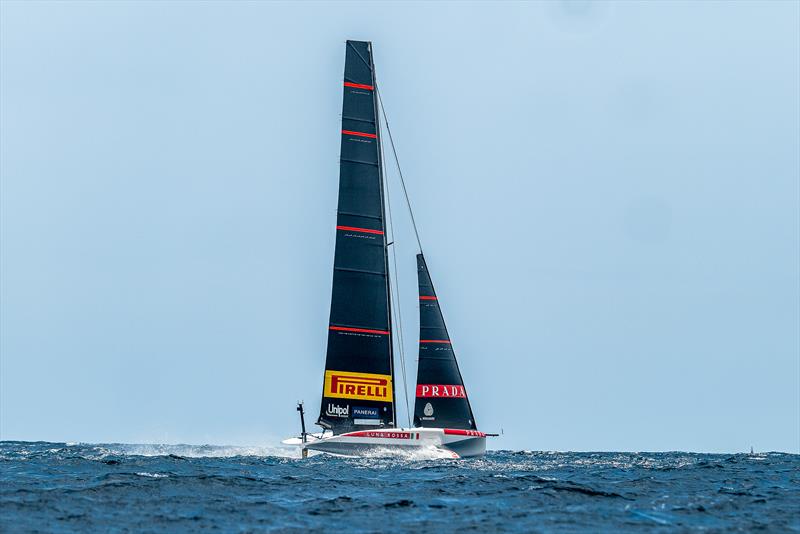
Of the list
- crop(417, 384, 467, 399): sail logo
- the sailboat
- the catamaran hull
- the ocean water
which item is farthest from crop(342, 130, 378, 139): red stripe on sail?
the ocean water

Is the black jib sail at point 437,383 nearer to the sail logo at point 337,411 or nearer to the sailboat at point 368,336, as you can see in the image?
the sailboat at point 368,336

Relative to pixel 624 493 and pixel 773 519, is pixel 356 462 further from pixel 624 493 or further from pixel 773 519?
pixel 773 519

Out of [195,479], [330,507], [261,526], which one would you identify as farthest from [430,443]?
[261,526]

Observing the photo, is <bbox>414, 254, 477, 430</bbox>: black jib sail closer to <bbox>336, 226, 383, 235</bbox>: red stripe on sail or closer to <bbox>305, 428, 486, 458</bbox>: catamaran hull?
<bbox>305, 428, 486, 458</bbox>: catamaran hull

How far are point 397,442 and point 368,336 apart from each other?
4766 mm

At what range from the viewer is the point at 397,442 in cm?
3756

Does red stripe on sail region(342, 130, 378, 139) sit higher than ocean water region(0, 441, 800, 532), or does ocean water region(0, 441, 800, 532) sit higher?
red stripe on sail region(342, 130, 378, 139)

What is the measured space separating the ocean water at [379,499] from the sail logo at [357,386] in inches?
294

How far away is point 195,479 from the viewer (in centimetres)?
2503

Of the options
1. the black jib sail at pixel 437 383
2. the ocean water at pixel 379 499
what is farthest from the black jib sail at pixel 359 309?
the ocean water at pixel 379 499

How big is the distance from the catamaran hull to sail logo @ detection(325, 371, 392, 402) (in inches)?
98.9

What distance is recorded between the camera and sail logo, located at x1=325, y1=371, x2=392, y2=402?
131 ft

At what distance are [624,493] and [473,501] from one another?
14.3 feet

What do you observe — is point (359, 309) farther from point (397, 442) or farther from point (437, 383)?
point (397, 442)
